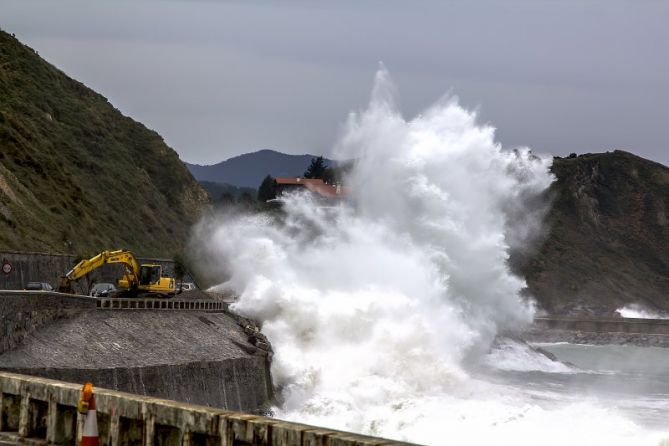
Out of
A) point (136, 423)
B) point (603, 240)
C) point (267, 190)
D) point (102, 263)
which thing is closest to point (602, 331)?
point (267, 190)

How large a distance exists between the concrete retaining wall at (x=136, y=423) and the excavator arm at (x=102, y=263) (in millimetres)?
21260

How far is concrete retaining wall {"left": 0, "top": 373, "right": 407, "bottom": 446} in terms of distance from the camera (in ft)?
41.4

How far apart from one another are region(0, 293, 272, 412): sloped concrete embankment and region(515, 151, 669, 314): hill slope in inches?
4571

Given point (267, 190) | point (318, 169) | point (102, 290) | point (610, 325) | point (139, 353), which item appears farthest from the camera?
point (318, 169)

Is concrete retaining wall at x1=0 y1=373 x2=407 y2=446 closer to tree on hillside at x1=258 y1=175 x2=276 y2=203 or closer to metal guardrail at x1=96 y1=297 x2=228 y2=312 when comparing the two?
metal guardrail at x1=96 y1=297 x2=228 y2=312

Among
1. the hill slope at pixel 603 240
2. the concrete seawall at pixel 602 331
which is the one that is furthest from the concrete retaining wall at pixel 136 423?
the hill slope at pixel 603 240

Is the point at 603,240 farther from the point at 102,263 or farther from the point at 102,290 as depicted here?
the point at 102,263

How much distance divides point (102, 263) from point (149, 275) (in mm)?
1962

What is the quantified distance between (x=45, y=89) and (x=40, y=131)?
35.2ft

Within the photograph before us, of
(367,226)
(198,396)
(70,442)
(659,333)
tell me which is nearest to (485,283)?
(367,226)

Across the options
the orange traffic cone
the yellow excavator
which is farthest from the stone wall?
the orange traffic cone

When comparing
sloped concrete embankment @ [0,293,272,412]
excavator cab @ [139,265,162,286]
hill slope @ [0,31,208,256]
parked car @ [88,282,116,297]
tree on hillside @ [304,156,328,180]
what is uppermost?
tree on hillside @ [304,156,328,180]

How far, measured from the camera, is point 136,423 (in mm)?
14250

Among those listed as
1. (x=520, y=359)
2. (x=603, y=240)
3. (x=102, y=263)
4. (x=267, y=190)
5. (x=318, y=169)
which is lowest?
(x=520, y=359)
